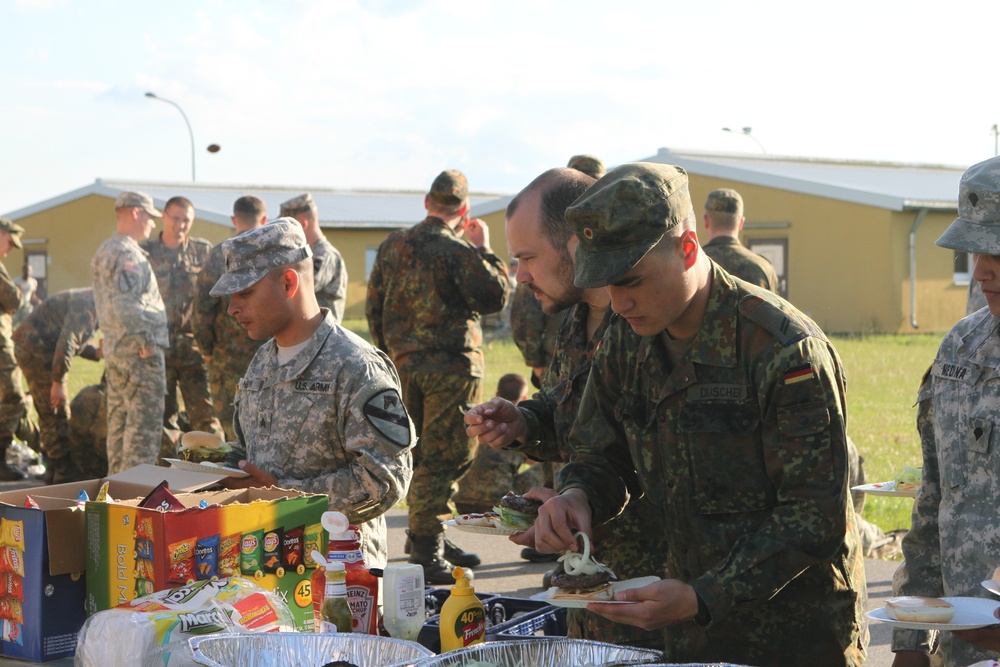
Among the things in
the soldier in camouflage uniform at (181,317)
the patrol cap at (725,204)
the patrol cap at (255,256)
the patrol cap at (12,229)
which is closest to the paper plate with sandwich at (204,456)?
the patrol cap at (255,256)

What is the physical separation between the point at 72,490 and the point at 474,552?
4.37 meters

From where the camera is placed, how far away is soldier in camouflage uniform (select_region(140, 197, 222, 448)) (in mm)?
9930

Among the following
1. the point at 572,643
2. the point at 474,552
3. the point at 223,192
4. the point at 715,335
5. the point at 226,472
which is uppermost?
the point at 223,192

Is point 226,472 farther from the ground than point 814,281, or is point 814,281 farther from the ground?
point 814,281

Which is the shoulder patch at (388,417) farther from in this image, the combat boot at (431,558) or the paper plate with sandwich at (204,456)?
the combat boot at (431,558)

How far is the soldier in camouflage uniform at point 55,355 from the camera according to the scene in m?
10.0

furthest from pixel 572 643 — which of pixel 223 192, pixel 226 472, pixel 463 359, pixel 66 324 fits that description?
pixel 223 192

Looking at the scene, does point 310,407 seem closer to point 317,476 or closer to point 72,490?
point 317,476

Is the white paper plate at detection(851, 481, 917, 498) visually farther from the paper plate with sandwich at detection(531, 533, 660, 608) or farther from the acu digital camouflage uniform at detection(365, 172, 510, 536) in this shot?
the acu digital camouflage uniform at detection(365, 172, 510, 536)

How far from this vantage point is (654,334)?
2762 mm

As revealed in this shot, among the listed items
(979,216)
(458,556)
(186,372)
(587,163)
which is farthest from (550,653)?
(186,372)

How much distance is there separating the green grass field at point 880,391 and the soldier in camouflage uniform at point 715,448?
582 centimetres

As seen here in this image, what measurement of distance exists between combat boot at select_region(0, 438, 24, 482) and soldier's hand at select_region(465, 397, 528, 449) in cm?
849

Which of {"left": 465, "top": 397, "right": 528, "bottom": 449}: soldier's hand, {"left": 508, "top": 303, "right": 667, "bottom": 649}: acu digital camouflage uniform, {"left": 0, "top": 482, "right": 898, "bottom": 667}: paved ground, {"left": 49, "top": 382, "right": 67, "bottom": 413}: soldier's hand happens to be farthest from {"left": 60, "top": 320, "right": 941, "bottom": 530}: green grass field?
{"left": 49, "top": 382, "right": 67, "bottom": 413}: soldier's hand
